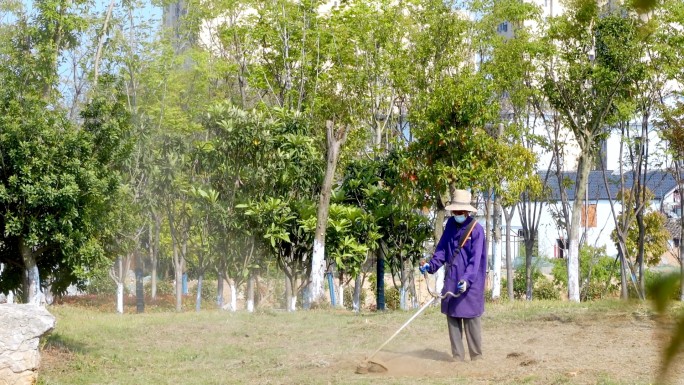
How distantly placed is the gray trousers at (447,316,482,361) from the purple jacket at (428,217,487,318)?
0.09m

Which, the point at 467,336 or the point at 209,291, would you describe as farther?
the point at 209,291

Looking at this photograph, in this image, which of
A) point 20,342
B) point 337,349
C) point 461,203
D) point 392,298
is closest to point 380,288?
point 337,349

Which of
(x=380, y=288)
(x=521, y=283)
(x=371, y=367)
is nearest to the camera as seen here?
(x=371, y=367)

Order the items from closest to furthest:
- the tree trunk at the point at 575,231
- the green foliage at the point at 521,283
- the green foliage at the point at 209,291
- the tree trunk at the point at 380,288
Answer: the tree trunk at the point at 380,288 → the tree trunk at the point at 575,231 → the green foliage at the point at 521,283 → the green foliage at the point at 209,291

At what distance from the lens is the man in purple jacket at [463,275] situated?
31.0 ft

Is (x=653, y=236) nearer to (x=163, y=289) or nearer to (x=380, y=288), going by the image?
(x=380, y=288)

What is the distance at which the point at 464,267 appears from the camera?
9.56m

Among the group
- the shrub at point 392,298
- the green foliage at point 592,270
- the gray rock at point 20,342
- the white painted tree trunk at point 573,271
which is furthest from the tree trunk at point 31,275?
the green foliage at point 592,270

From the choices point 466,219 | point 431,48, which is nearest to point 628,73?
point 431,48

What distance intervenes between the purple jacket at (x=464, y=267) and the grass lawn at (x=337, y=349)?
1.78 feet

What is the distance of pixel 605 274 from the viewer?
34000mm

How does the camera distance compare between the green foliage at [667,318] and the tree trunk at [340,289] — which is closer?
the green foliage at [667,318]

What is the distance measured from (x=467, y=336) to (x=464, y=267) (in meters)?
0.66

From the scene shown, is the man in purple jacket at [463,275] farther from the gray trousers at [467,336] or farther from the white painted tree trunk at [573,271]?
the white painted tree trunk at [573,271]
